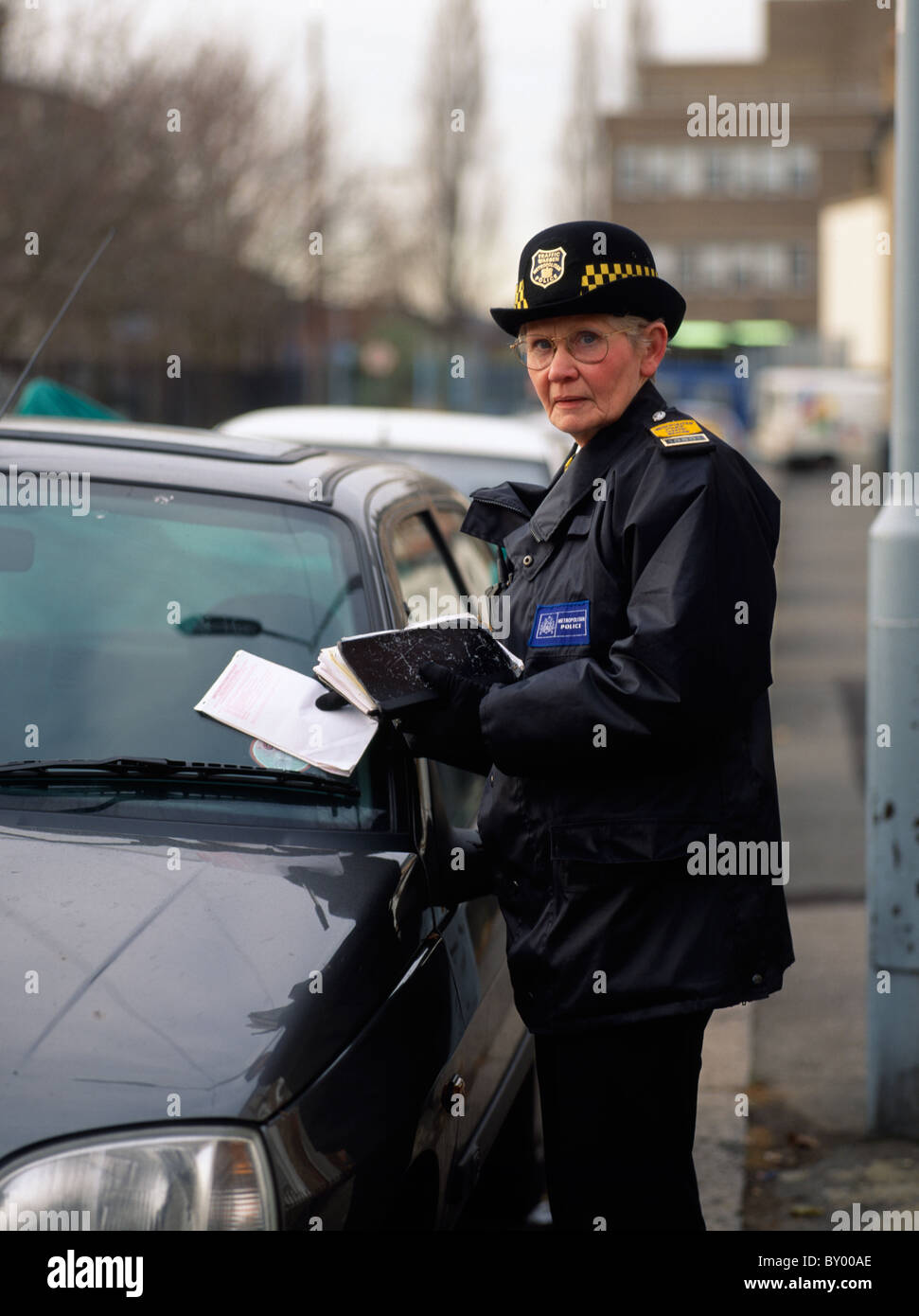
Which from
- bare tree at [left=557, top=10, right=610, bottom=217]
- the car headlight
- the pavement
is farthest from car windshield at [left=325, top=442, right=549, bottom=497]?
bare tree at [left=557, top=10, right=610, bottom=217]

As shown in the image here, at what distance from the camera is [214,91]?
22.2 meters

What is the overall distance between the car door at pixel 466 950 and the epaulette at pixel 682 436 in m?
0.76

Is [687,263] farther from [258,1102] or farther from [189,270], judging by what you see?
[258,1102]

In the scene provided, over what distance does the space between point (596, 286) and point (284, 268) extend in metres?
25.6

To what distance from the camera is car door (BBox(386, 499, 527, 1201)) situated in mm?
2791

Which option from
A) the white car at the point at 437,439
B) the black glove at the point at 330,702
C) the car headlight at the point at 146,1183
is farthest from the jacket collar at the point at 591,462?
the white car at the point at 437,439

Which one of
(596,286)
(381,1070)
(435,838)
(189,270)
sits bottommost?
(381,1070)

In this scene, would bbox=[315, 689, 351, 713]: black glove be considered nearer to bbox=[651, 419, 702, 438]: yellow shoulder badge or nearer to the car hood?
the car hood

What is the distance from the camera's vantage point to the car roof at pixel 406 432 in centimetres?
704

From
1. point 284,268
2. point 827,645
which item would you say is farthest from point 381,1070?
point 284,268

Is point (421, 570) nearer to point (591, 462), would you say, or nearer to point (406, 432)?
point (591, 462)

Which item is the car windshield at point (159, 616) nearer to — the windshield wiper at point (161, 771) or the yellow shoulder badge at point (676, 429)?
the windshield wiper at point (161, 771)

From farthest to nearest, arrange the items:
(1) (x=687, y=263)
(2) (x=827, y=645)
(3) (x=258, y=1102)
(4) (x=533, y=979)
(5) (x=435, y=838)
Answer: (1) (x=687, y=263), (2) (x=827, y=645), (5) (x=435, y=838), (4) (x=533, y=979), (3) (x=258, y=1102)

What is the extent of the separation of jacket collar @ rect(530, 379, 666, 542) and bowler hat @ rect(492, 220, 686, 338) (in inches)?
5.7
